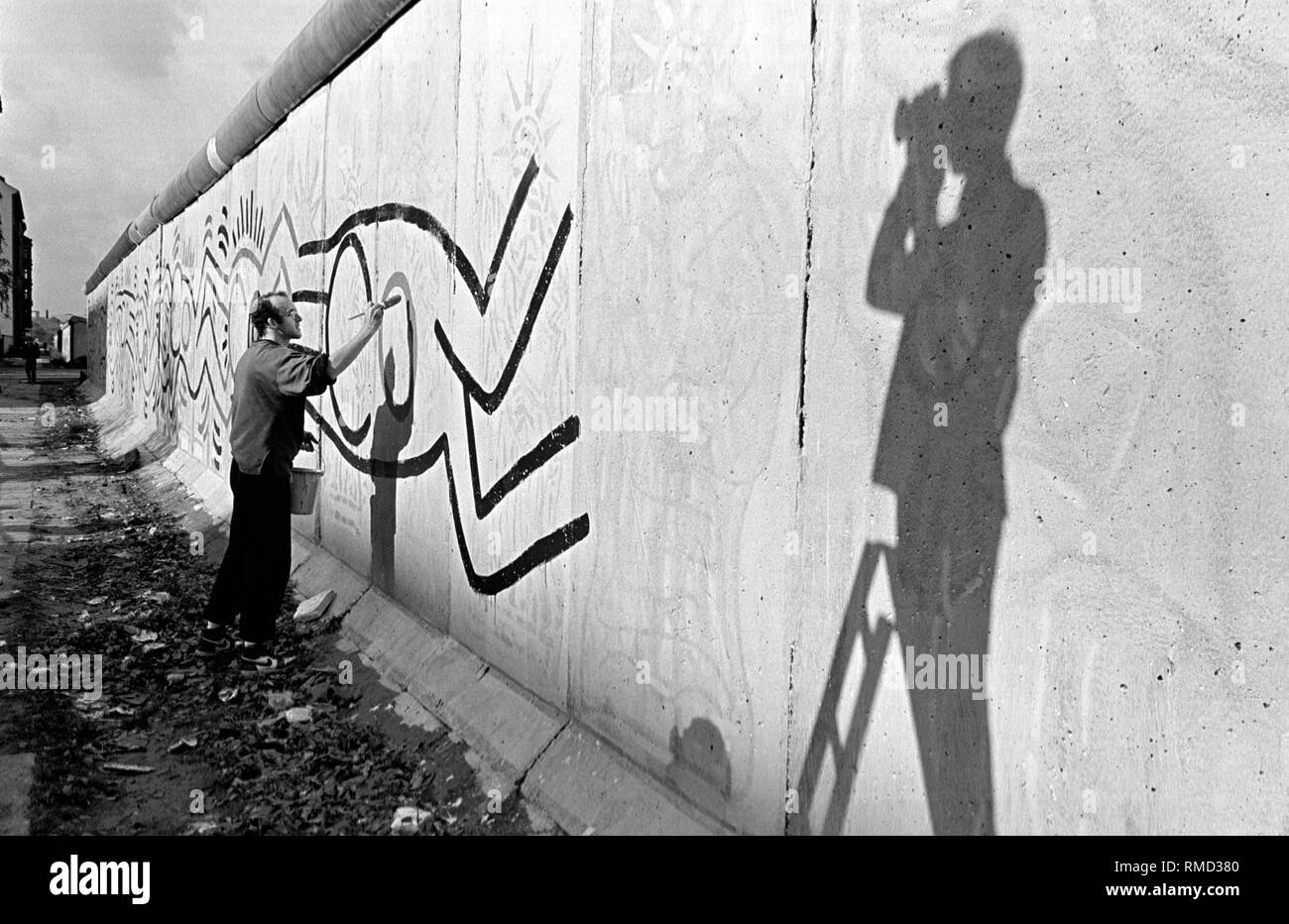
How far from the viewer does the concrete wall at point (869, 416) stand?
1790 mm

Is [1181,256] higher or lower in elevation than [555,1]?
lower

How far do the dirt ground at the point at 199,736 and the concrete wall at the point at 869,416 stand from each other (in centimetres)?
56

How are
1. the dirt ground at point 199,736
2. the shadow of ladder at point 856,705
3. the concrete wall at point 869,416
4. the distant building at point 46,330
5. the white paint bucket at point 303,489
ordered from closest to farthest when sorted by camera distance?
the concrete wall at point 869,416
the shadow of ladder at point 856,705
the dirt ground at point 199,736
the white paint bucket at point 303,489
the distant building at point 46,330

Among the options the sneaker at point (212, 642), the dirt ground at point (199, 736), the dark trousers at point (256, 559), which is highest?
the dark trousers at point (256, 559)

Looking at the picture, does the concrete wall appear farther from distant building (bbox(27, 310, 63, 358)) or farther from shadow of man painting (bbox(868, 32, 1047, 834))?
distant building (bbox(27, 310, 63, 358))

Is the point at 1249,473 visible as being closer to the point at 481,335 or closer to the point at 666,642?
the point at 666,642

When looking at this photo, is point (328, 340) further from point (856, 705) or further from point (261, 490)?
point (856, 705)

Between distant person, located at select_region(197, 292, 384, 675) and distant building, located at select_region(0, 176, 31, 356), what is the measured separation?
51844mm

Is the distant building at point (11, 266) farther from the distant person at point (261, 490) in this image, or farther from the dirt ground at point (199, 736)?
the distant person at point (261, 490)

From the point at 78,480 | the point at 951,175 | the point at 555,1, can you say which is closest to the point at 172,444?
the point at 78,480

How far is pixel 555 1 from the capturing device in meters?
3.91

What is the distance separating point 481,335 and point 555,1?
1429 millimetres

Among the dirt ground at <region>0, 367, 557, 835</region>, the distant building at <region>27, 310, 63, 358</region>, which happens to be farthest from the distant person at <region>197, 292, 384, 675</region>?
the distant building at <region>27, 310, 63, 358</region>

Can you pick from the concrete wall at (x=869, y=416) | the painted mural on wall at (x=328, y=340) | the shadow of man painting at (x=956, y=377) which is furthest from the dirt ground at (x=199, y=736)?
the shadow of man painting at (x=956, y=377)
